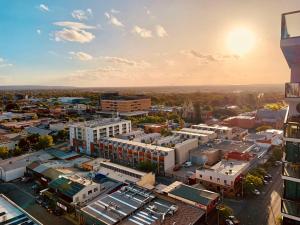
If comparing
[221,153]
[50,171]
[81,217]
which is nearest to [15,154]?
[50,171]

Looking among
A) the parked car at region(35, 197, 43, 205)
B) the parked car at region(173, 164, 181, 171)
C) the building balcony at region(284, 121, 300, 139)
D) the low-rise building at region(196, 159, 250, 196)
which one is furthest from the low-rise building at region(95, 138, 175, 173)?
the building balcony at region(284, 121, 300, 139)

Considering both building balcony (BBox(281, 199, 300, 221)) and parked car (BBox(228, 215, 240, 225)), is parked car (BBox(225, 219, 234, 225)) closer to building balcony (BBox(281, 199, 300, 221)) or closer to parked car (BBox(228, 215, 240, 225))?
parked car (BBox(228, 215, 240, 225))

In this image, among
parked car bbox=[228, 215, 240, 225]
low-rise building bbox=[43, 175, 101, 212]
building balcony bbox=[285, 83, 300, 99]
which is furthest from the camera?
low-rise building bbox=[43, 175, 101, 212]

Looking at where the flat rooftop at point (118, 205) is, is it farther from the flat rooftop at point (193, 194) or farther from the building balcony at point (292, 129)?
the building balcony at point (292, 129)

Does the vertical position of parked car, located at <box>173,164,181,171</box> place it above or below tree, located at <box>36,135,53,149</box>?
below

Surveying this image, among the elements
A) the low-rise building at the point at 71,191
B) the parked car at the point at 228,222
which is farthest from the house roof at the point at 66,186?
the parked car at the point at 228,222

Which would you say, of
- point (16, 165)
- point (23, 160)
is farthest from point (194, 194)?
point (23, 160)
